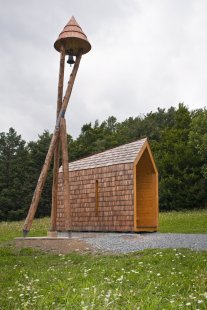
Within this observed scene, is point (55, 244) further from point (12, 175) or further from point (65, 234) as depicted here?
point (12, 175)

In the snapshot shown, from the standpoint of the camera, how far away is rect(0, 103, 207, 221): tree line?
114ft

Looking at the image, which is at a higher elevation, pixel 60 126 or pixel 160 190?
pixel 60 126

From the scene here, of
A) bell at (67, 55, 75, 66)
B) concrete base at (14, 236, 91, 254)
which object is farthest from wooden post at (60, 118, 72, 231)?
bell at (67, 55, 75, 66)

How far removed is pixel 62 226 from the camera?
1777 centimetres

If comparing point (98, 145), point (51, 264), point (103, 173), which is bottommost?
point (51, 264)

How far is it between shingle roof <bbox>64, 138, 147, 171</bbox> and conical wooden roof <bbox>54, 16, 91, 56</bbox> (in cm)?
404

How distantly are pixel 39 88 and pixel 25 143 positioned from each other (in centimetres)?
2643

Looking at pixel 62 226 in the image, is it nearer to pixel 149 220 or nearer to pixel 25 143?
pixel 149 220

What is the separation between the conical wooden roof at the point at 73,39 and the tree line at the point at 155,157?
1567cm

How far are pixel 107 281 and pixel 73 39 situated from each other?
978 centimetres

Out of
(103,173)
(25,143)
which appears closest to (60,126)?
(103,173)

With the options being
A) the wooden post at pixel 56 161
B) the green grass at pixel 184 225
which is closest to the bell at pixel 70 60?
the wooden post at pixel 56 161

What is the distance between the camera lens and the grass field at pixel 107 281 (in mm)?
5258

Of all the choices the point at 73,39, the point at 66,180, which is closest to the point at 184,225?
the point at 66,180
